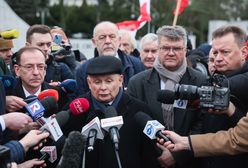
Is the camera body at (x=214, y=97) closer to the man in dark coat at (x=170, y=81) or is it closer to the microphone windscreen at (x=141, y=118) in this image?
the microphone windscreen at (x=141, y=118)

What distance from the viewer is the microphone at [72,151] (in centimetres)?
291

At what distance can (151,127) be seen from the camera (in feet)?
11.6

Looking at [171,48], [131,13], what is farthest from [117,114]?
[131,13]

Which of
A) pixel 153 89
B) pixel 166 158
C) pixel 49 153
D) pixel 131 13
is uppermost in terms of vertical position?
pixel 153 89

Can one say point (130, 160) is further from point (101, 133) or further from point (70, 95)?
point (70, 95)

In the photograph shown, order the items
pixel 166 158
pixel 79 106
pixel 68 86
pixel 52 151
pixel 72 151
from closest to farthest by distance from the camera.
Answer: pixel 72 151
pixel 52 151
pixel 79 106
pixel 166 158
pixel 68 86

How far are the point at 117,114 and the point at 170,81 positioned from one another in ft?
2.89

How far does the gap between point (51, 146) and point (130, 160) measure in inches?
24.3

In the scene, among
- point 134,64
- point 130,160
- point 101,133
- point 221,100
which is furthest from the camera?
point 134,64

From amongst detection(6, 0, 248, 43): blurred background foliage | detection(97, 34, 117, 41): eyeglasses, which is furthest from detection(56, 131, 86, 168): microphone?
detection(6, 0, 248, 43): blurred background foliage

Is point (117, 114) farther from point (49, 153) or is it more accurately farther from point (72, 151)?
point (72, 151)

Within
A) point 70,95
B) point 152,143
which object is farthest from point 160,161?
point 70,95

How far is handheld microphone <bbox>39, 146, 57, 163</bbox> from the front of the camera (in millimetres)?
3652

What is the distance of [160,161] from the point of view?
3979mm
